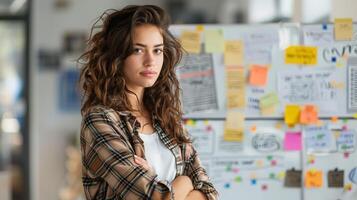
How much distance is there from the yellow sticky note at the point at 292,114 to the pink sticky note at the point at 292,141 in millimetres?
55

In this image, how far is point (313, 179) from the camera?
2873 mm

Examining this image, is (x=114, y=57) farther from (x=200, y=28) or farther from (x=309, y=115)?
(x=309, y=115)

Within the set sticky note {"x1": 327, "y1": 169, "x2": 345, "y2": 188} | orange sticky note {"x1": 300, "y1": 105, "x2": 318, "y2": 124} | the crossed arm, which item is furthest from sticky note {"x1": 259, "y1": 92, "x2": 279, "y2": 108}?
the crossed arm

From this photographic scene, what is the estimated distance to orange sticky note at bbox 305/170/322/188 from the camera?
2.87 m

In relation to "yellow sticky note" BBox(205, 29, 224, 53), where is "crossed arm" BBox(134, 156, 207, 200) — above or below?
below

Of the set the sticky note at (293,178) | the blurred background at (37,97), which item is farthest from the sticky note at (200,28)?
the blurred background at (37,97)

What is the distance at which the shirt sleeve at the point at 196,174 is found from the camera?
6.07 ft

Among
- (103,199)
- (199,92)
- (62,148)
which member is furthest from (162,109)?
(62,148)

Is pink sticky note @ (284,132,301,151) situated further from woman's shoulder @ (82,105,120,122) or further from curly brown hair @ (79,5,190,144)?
woman's shoulder @ (82,105,120,122)

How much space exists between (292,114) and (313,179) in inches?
12.9

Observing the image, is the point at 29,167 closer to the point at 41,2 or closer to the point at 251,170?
the point at 41,2

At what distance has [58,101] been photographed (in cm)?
586

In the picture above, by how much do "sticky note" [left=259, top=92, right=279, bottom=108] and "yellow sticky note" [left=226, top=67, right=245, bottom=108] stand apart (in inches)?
3.6

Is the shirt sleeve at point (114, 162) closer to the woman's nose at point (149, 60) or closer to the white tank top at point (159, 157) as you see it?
the white tank top at point (159, 157)
